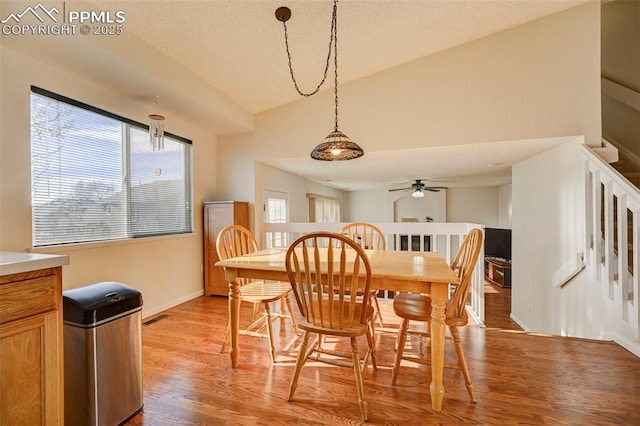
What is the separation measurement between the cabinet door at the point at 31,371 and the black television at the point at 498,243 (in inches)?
317

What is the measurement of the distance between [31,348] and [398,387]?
1.90 m

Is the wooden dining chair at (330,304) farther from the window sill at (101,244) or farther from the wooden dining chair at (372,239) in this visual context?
the window sill at (101,244)

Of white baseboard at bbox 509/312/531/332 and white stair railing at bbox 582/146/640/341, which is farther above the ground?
white stair railing at bbox 582/146/640/341

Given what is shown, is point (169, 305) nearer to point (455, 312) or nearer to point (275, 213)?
point (275, 213)

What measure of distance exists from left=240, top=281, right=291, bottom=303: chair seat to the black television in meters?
6.58

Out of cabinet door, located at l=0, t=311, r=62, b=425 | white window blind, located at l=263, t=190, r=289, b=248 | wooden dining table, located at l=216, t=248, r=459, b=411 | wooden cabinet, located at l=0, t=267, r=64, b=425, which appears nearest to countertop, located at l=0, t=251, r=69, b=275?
wooden cabinet, located at l=0, t=267, r=64, b=425

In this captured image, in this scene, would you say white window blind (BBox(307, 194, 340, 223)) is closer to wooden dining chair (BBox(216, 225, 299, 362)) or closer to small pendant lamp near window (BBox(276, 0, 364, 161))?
wooden dining chair (BBox(216, 225, 299, 362))

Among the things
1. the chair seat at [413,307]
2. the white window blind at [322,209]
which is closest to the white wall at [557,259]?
the chair seat at [413,307]

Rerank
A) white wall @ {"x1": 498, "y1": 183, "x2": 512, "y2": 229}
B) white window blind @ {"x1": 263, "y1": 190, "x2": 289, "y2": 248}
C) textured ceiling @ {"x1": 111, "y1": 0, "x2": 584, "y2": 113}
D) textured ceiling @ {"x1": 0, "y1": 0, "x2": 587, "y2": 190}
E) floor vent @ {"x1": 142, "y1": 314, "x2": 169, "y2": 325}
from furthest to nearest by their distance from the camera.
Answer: white wall @ {"x1": 498, "y1": 183, "x2": 512, "y2": 229}
white window blind @ {"x1": 263, "y1": 190, "x2": 289, "y2": 248}
floor vent @ {"x1": 142, "y1": 314, "x2": 169, "y2": 325}
textured ceiling @ {"x1": 111, "y1": 0, "x2": 584, "y2": 113}
textured ceiling @ {"x1": 0, "y1": 0, "x2": 587, "y2": 190}

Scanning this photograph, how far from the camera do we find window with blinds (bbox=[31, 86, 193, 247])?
2205mm

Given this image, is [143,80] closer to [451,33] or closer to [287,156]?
[287,156]

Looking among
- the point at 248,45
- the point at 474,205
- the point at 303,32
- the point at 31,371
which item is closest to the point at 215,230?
the point at 248,45

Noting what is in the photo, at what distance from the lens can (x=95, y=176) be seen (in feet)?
8.48

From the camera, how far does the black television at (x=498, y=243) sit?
22.7 ft
